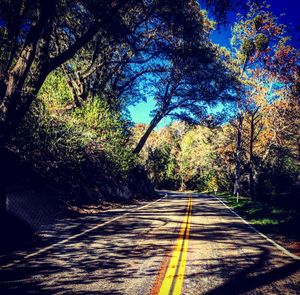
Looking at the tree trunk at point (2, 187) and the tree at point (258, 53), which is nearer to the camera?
the tree trunk at point (2, 187)

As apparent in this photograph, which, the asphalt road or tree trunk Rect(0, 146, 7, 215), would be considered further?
tree trunk Rect(0, 146, 7, 215)

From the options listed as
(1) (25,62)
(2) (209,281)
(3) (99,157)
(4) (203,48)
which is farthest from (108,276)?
(4) (203,48)

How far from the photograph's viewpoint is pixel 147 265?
5.48m

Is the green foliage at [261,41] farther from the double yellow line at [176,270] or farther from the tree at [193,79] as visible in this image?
the double yellow line at [176,270]

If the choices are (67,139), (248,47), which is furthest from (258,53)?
(67,139)

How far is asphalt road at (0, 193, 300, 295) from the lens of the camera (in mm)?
4409

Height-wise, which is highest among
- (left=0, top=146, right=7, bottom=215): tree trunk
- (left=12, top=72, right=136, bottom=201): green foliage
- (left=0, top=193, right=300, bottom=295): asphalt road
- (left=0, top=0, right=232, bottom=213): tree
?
(left=0, top=0, right=232, bottom=213): tree

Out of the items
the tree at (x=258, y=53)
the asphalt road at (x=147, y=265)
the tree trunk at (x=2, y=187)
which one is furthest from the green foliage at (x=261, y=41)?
the tree trunk at (x=2, y=187)

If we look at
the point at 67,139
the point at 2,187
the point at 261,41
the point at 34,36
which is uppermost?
the point at 261,41

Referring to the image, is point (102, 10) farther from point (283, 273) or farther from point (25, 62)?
point (283, 273)

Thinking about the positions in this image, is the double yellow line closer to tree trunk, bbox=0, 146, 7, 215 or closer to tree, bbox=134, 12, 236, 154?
tree trunk, bbox=0, 146, 7, 215

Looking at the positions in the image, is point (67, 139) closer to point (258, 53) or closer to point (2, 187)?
point (2, 187)

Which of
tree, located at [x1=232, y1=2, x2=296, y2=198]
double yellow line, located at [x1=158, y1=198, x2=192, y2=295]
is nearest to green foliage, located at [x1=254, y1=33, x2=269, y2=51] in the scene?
tree, located at [x1=232, y1=2, x2=296, y2=198]

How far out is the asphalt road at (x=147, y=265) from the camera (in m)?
4.41
